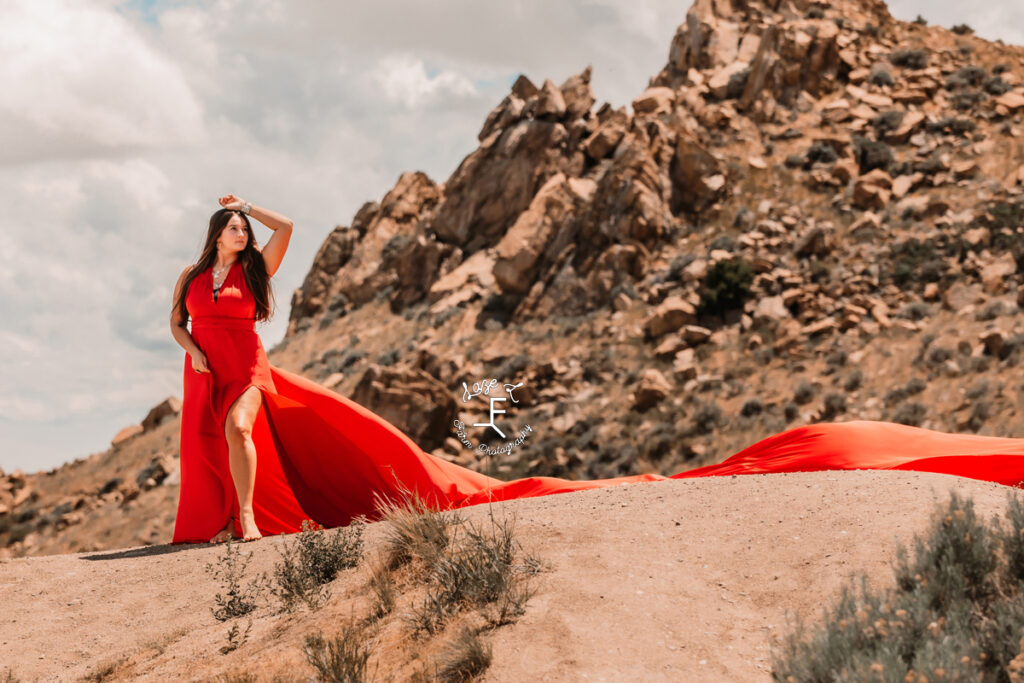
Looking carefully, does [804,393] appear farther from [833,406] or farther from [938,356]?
[938,356]

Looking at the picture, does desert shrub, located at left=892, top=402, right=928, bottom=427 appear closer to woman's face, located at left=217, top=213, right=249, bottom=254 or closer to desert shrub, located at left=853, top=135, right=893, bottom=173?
desert shrub, located at left=853, top=135, right=893, bottom=173

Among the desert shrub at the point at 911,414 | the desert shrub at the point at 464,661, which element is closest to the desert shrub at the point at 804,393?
the desert shrub at the point at 911,414

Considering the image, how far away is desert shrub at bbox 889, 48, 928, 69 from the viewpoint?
34.4 meters

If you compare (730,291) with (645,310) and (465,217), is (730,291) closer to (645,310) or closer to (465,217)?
(645,310)

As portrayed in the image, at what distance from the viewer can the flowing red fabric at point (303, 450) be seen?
6.93 meters

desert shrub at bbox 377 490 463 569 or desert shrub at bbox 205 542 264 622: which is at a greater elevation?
desert shrub at bbox 377 490 463 569

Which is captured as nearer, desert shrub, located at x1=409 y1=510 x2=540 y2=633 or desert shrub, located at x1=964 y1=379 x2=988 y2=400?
desert shrub, located at x1=409 y1=510 x2=540 y2=633

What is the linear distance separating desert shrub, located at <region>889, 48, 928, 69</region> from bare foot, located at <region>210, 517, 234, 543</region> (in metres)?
36.0

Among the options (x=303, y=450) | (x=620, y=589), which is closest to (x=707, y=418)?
(x=303, y=450)

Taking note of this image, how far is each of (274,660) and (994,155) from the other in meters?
30.5

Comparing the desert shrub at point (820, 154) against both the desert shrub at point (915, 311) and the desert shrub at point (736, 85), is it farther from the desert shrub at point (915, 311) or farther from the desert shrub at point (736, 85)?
the desert shrub at point (915, 311)

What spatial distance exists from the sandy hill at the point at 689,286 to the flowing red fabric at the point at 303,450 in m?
0.72

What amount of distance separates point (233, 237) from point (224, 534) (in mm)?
2503

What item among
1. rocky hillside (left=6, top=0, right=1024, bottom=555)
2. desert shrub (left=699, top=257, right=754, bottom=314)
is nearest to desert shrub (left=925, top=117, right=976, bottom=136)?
rocky hillside (left=6, top=0, right=1024, bottom=555)
